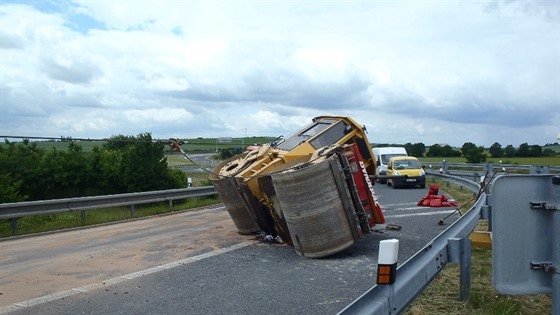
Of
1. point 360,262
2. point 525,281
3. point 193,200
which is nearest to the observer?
point 525,281

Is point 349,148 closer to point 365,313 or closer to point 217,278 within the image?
point 217,278

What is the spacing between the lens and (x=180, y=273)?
800cm

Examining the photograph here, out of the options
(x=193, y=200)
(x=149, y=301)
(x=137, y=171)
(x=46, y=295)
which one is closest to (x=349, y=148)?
(x=149, y=301)

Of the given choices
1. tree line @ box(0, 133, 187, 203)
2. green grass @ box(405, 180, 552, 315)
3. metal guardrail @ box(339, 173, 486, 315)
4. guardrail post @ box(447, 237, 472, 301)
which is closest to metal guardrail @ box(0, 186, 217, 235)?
tree line @ box(0, 133, 187, 203)

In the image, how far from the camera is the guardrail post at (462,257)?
5602mm

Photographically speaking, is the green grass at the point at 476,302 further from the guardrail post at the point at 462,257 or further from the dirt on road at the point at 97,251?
the dirt on road at the point at 97,251

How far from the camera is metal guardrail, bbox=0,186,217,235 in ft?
43.1

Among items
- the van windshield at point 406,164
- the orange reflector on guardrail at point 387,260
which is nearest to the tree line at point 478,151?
the van windshield at point 406,164

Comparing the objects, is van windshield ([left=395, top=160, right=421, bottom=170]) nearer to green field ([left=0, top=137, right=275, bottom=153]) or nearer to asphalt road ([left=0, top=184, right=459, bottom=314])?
green field ([left=0, top=137, right=275, bottom=153])

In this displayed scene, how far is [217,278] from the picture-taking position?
7.65 metres

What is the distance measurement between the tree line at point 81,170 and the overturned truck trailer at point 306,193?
13.5 metres

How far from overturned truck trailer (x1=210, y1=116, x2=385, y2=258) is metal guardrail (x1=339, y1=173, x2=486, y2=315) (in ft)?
7.55

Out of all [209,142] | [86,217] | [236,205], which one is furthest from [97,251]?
[86,217]

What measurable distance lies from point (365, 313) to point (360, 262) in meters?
5.29
